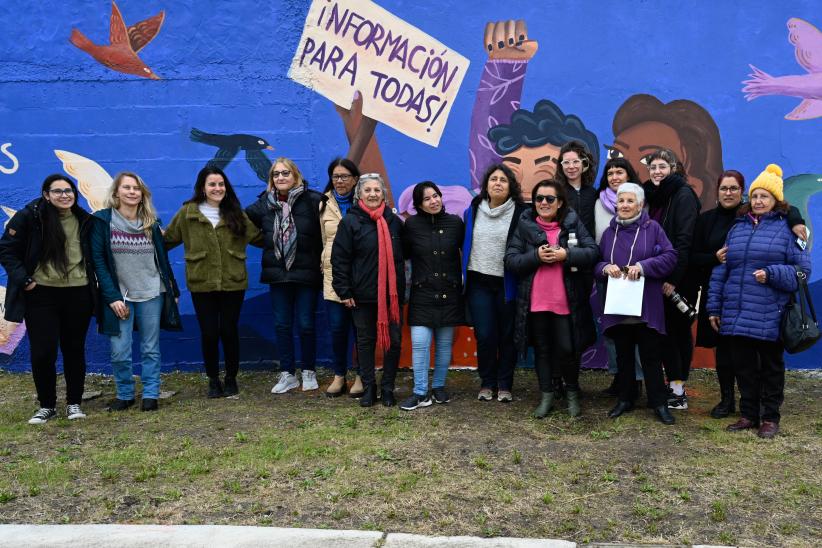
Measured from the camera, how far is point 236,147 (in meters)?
6.70

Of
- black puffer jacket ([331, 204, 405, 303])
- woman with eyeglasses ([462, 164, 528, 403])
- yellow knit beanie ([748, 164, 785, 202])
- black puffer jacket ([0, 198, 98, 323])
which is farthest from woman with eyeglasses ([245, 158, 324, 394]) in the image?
yellow knit beanie ([748, 164, 785, 202])

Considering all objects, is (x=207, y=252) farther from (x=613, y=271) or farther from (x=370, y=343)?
(x=613, y=271)

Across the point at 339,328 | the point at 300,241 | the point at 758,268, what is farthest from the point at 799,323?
the point at 300,241

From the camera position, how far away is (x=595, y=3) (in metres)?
6.47

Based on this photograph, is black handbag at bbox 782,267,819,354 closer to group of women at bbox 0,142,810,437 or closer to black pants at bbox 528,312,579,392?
group of women at bbox 0,142,810,437

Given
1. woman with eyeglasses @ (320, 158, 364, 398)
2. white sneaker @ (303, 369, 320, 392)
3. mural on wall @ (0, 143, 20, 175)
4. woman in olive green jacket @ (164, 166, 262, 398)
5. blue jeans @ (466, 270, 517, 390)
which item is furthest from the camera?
mural on wall @ (0, 143, 20, 175)

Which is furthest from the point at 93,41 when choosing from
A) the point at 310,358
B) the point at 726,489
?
the point at 726,489

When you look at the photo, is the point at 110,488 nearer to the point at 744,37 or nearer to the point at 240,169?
the point at 240,169

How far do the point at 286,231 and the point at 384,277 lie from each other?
98 centimetres

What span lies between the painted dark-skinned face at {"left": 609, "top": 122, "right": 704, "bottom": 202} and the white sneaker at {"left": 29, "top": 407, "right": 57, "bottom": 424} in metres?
5.04

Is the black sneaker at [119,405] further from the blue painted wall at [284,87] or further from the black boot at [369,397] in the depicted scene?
the black boot at [369,397]

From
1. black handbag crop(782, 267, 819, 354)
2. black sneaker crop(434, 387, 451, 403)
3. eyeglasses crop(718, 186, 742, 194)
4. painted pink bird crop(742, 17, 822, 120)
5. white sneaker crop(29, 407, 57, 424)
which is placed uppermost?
painted pink bird crop(742, 17, 822, 120)

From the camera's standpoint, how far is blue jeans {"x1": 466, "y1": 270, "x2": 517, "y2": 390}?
5.40m

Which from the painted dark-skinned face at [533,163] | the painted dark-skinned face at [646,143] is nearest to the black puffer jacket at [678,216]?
the painted dark-skinned face at [646,143]
